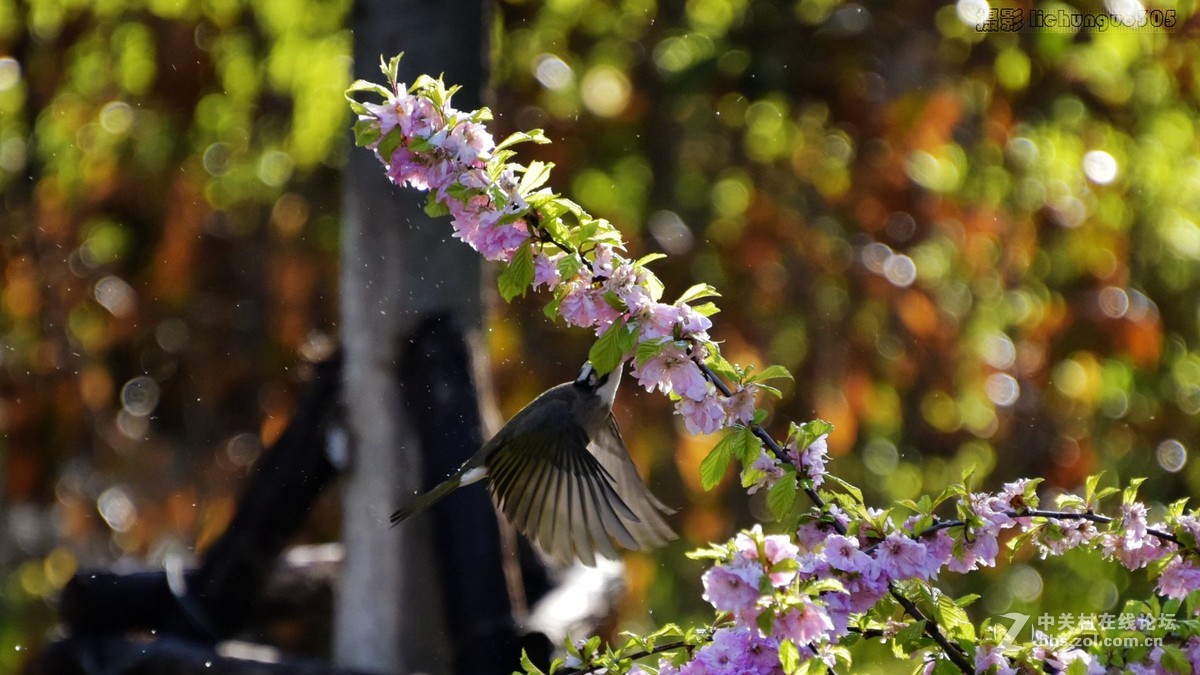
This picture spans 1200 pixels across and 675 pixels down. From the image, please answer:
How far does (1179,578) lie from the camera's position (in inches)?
50.3

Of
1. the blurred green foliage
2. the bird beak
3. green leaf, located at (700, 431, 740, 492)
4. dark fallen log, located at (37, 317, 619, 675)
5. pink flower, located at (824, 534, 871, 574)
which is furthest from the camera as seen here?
the blurred green foliage

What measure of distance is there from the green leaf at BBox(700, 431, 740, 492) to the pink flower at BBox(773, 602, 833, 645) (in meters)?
0.21

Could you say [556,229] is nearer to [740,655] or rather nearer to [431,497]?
[740,655]

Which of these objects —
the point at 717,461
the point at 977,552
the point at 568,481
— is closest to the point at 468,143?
the point at 717,461

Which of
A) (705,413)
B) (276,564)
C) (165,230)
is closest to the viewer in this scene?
(705,413)

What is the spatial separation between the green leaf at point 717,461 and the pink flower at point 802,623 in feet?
0.68

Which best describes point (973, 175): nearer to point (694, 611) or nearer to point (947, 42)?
point (947, 42)

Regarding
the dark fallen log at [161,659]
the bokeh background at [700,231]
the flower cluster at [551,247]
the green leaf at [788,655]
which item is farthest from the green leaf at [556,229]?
the bokeh background at [700,231]

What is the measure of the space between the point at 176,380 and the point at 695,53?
8.52 feet

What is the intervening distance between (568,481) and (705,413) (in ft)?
2.74

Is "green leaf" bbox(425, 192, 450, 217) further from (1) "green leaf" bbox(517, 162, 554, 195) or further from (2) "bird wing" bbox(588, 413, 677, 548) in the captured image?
(2) "bird wing" bbox(588, 413, 677, 548)

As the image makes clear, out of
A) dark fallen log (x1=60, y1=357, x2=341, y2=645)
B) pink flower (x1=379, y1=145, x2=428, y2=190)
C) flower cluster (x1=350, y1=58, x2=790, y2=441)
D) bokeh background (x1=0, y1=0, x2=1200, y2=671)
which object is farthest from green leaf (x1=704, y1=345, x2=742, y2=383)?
bokeh background (x1=0, y1=0, x2=1200, y2=671)

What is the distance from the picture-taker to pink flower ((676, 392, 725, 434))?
121cm

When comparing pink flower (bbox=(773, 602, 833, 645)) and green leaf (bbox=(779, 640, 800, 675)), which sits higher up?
pink flower (bbox=(773, 602, 833, 645))
